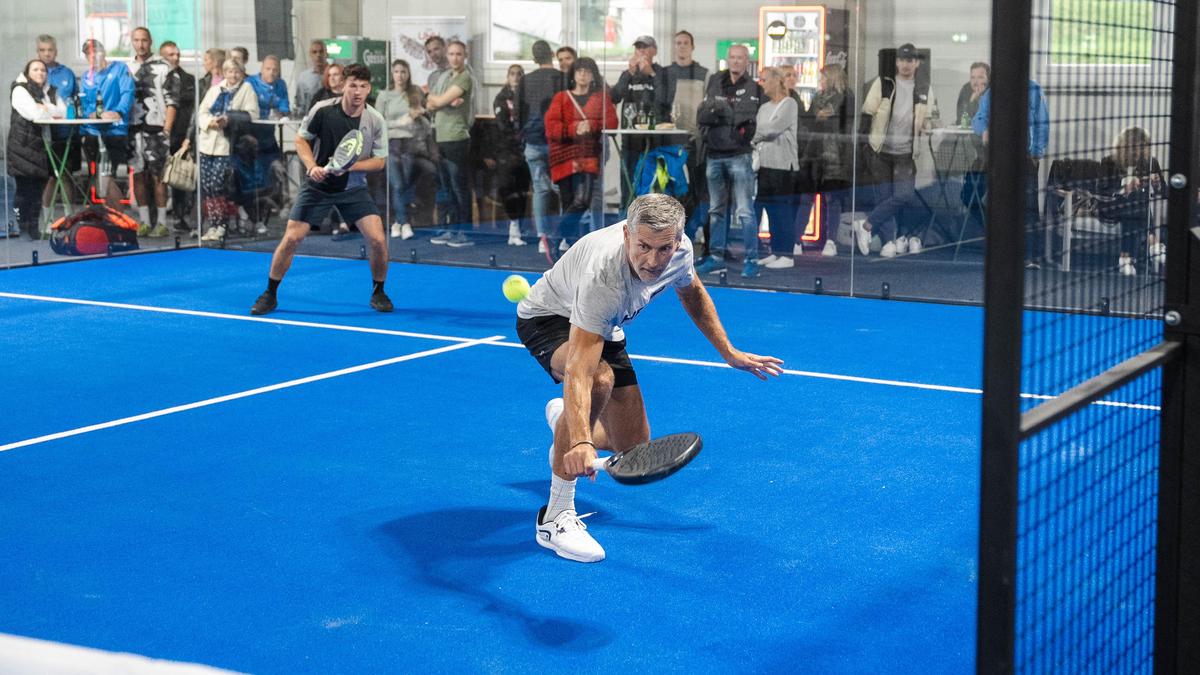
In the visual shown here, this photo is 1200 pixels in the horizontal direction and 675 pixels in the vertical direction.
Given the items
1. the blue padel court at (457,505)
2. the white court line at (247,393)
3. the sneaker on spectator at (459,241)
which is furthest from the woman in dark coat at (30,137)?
the white court line at (247,393)

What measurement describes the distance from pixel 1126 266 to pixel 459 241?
1184 centimetres

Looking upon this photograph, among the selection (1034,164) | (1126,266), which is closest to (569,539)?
(1126,266)

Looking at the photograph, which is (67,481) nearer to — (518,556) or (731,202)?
(518,556)

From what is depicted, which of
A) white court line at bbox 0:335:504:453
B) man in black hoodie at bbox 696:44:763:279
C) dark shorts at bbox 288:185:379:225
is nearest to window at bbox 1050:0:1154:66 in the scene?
white court line at bbox 0:335:504:453

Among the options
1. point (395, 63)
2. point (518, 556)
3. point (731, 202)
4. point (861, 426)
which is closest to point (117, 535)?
point (518, 556)

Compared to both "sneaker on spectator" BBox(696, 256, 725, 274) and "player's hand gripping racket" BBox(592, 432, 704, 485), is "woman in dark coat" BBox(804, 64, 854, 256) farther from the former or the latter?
"player's hand gripping racket" BBox(592, 432, 704, 485)

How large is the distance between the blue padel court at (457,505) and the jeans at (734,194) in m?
2.64

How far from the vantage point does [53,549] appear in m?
5.53

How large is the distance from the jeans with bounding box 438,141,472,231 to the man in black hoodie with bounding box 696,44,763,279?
9.59 ft

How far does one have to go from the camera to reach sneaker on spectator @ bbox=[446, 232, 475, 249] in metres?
15.6

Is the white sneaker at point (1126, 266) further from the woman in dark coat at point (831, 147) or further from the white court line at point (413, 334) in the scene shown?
the woman in dark coat at point (831, 147)

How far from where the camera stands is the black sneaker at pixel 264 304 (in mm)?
11648

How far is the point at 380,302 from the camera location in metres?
12.0

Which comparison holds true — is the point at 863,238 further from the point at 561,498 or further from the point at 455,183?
the point at 561,498
